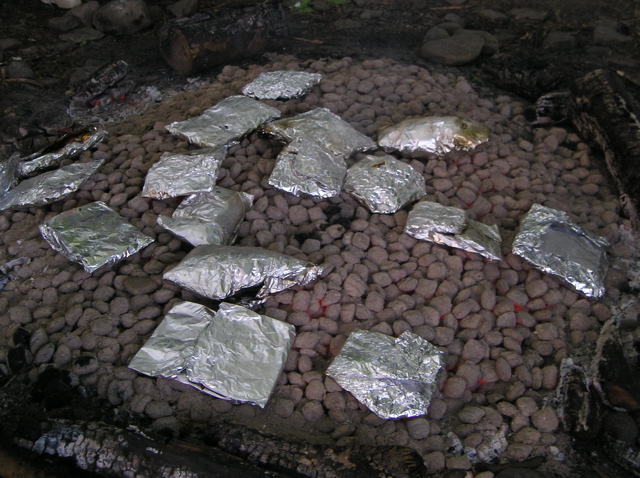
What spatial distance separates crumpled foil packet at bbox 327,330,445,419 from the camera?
6.46 ft

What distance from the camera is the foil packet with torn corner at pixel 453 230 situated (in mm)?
2473

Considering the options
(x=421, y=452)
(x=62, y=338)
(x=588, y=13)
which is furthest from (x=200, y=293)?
(x=588, y=13)

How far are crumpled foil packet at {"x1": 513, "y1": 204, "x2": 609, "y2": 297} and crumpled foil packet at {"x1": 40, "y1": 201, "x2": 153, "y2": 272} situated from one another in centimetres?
186

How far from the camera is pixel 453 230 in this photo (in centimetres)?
249

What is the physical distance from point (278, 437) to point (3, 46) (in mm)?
4606

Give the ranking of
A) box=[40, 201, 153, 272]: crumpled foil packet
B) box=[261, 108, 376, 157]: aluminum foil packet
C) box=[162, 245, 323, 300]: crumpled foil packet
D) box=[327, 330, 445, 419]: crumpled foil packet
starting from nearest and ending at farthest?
box=[327, 330, 445, 419]: crumpled foil packet < box=[162, 245, 323, 300]: crumpled foil packet < box=[40, 201, 153, 272]: crumpled foil packet < box=[261, 108, 376, 157]: aluminum foil packet

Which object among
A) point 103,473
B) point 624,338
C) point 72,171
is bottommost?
point 624,338

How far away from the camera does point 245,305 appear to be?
7.41 ft

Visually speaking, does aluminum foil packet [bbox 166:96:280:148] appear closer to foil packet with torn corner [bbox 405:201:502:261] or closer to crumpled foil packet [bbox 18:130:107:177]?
crumpled foil packet [bbox 18:130:107:177]

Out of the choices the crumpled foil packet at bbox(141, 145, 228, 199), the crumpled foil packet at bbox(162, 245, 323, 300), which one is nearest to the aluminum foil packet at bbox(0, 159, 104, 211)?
the crumpled foil packet at bbox(141, 145, 228, 199)

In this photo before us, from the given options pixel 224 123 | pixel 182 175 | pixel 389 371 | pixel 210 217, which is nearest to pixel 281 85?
pixel 224 123

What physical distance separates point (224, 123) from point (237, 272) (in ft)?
3.70

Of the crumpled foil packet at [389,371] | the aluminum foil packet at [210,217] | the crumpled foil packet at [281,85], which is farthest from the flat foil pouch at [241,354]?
the crumpled foil packet at [281,85]

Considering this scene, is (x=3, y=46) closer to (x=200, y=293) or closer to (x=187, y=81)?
(x=187, y=81)
